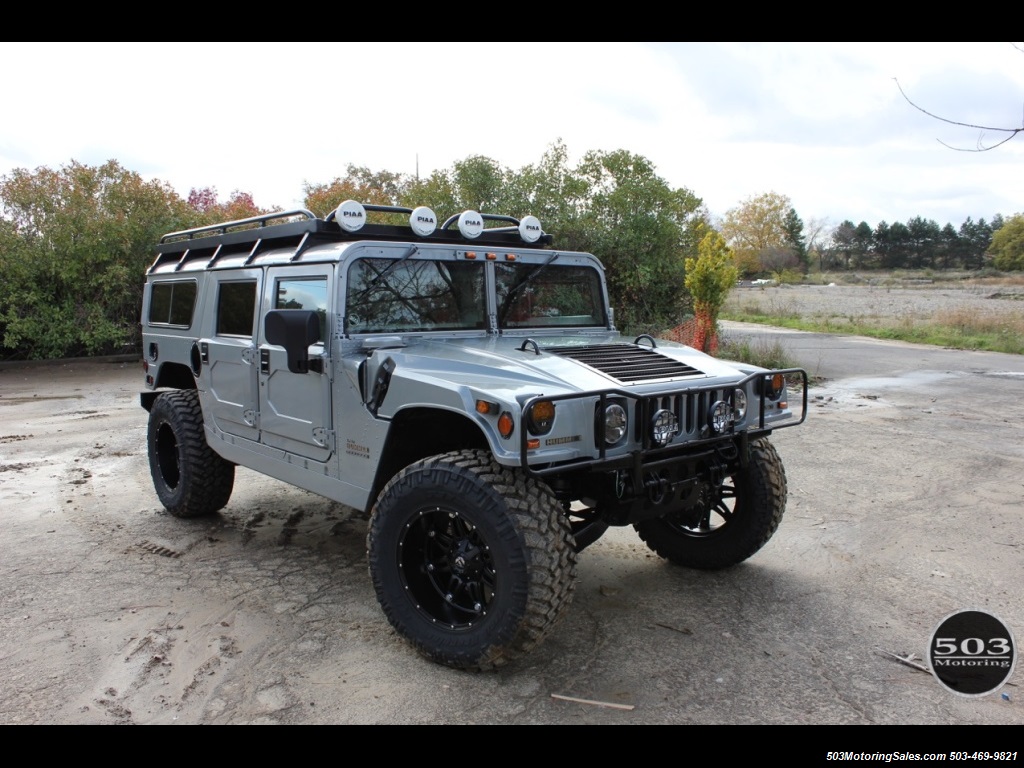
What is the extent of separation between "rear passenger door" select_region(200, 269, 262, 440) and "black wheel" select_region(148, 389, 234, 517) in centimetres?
32

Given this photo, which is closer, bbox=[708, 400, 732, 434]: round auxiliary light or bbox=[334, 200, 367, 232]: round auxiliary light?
bbox=[708, 400, 732, 434]: round auxiliary light

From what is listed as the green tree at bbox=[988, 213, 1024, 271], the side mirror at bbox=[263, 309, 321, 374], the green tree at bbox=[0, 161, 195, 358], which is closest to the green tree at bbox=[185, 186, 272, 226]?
the green tree at bbox=[0, 161, 195, 358]

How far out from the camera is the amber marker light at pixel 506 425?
310 cm

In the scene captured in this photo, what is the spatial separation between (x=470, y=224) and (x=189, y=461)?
2.62 m

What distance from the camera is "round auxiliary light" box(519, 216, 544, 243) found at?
4.82 metres

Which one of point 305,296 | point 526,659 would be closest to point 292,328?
point 305,296

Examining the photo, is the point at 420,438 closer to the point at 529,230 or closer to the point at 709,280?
the point at 529,230

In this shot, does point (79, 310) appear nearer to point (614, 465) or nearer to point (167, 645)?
point (167, 645)

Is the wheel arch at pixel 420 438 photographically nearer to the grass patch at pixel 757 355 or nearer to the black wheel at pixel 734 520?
the black wheel at pixel 734 520

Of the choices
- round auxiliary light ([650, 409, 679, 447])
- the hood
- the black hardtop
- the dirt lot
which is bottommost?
the dirt lot

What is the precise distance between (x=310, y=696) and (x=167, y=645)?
35.7 inches

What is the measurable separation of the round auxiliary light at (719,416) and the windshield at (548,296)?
4.58ft

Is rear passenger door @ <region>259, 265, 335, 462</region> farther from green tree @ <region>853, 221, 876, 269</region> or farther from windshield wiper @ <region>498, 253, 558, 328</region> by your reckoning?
green tree @ <region>853, 221, 876, 269</region>

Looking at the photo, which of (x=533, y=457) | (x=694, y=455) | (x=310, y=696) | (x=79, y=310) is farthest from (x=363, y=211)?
(x=79, y=310)
